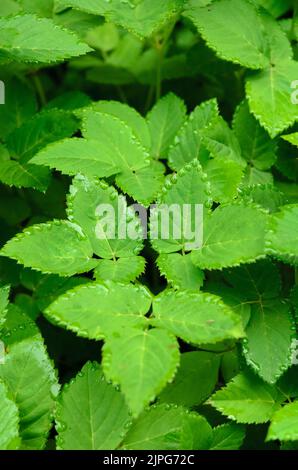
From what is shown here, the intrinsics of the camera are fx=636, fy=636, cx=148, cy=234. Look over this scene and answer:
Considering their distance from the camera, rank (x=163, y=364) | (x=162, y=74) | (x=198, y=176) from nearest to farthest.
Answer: (x=163, y=364) < (x=198, y=176) < (x=162, y=74)

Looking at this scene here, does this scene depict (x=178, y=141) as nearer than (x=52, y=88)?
Yes

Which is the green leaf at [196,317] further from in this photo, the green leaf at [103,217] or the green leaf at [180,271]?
the green leaf at [103,217]

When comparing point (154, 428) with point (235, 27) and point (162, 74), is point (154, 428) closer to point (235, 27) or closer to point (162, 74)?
point (235, 27)

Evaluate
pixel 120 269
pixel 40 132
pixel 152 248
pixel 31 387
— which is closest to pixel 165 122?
pixel 40 132

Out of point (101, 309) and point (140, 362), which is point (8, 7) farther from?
point (140, 362)

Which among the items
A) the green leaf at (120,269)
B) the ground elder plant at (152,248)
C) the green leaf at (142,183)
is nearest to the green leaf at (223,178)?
the ground elder plant at (152,248)

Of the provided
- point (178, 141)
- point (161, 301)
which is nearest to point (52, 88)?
point (178, 141)

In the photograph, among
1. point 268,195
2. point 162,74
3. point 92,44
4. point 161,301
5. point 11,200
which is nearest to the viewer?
point 161,301
